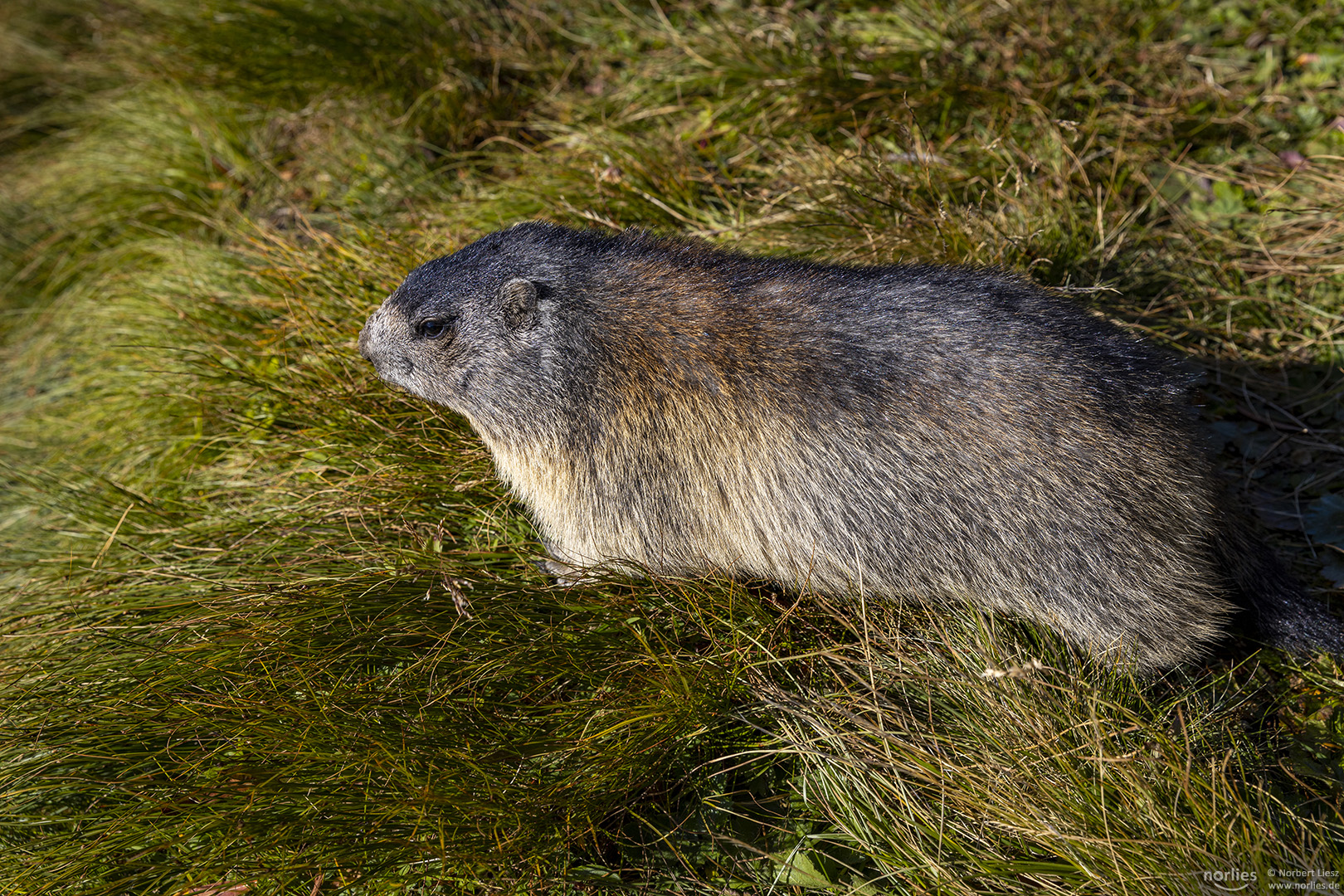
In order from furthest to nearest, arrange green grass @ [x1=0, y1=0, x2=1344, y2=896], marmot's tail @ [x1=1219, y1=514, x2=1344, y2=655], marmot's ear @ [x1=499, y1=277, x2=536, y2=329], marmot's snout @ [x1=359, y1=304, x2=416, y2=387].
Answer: marmot's snout @ [x1=359, y1=304, x2=416, y2=387] → marmot's ear @ [x1=499, y1=277, x2=536, y2=329] → marmot's tail @ [x1=1219, y1=514, x2=1344, y2=655] → green grass @ [x1=0, y1=0, x2=1344, y2=896]

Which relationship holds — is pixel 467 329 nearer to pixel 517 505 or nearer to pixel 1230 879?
pixel 517 505

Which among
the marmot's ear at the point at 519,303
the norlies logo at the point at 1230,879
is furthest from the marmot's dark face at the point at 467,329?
the norlies logo at the point at 1230,879

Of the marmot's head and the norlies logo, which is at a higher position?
the marmot's head

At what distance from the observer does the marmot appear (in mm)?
3590

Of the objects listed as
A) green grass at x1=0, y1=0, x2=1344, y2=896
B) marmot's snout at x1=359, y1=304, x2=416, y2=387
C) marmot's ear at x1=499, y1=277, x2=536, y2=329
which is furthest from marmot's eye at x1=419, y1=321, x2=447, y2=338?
green grass at x1=0, y1=0, x2=1344, y2=896

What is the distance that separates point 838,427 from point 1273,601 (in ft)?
7.56

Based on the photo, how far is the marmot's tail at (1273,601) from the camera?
153 inches

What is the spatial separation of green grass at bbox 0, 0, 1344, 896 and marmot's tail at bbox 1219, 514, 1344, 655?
26 centimetres

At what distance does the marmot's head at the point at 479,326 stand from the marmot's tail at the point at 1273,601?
11.4 ft

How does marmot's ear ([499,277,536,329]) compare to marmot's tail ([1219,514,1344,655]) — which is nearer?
marmot's tail ([1219,514,1344,655])

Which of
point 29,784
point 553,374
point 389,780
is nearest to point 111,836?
point 29,784

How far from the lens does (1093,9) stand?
637cm

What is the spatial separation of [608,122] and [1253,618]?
17.4ft

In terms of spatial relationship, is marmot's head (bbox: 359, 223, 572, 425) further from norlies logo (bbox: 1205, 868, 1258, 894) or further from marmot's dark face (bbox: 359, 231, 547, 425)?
norlies logo (bbox: 1205, 868, 1258, 894)
